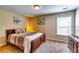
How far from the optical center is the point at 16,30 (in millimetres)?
3871

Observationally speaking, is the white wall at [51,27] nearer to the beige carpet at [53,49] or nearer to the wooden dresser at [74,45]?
the beige carpet at [53,49]

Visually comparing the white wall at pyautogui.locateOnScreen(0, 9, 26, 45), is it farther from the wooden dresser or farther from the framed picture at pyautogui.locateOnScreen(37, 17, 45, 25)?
the wooden dresser

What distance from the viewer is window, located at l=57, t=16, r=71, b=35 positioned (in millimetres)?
3717

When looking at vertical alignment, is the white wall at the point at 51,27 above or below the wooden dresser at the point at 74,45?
above

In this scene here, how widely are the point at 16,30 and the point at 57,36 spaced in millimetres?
2040

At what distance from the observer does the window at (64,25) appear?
3.72 m

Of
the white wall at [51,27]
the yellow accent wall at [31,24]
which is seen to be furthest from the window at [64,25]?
the yellow accent wall at [31,24]

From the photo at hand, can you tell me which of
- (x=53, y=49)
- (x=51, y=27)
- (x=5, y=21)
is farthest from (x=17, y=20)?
(x=53, y=49)

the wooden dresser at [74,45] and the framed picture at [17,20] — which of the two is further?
the framed picture at [17,20]

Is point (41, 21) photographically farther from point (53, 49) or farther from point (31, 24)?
point (53, 49)

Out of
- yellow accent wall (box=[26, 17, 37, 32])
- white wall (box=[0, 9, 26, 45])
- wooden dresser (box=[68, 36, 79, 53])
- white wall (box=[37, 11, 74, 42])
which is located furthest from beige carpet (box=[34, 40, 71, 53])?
white wall (box=[0, 9, 26, 45])

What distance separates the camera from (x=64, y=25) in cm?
371
